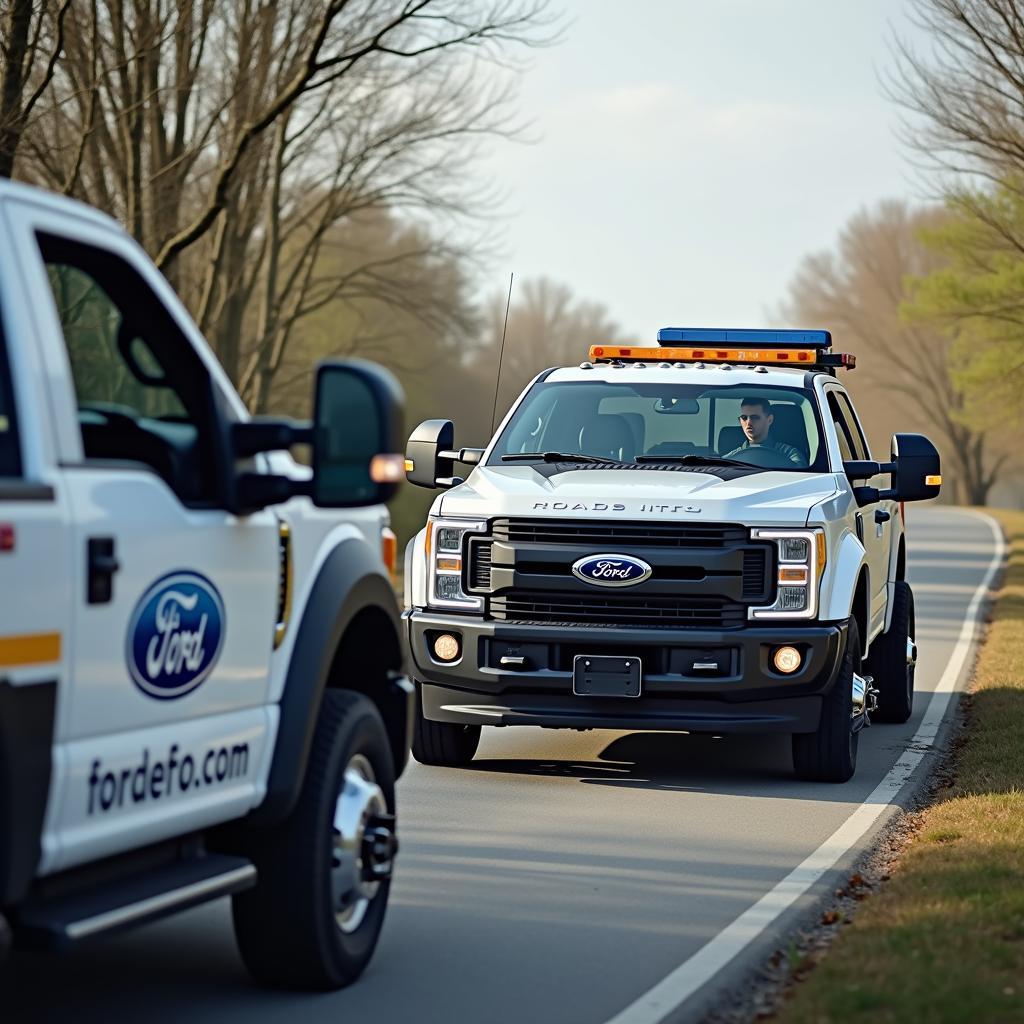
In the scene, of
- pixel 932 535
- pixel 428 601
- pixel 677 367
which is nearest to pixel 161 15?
pixel 677 367

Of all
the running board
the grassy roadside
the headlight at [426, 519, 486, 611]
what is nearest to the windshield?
the headlight at [426, 519, 486, 611]

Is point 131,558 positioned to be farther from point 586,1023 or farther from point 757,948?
point 757,948

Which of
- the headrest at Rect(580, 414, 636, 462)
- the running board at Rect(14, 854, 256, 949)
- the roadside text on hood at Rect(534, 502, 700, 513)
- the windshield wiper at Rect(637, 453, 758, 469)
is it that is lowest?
the running board at Rect(14, 854, 256, 949)

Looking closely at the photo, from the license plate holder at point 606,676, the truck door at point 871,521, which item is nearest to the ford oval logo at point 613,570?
the license plate holder at point 606,676

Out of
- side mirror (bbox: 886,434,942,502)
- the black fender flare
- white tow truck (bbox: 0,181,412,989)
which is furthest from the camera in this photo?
side mirror (bbox: 886,434,942,502)

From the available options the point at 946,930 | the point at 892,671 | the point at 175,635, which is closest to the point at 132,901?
the point at 175,635

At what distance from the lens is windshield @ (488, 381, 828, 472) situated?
11.2 m

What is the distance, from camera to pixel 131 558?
488 centimetres

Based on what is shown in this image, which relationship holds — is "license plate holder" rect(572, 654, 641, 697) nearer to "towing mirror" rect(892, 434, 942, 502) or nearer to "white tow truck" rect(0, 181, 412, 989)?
"towing mirror" rect(892, 434, 942, 502)

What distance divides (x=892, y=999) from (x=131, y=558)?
2555 millimetres

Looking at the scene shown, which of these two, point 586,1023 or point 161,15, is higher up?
point 161,15

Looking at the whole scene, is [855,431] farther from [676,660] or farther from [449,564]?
[449,564]

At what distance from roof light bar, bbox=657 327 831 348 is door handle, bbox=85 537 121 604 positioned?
27.6ft

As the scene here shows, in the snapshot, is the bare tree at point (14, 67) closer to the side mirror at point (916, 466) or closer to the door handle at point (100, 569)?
the side mirror at point (916, 466)
